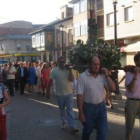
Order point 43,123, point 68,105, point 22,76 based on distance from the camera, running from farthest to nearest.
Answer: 1. point 22,76
2. point 43,123
3. point 68,105

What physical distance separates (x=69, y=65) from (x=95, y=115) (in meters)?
2.64

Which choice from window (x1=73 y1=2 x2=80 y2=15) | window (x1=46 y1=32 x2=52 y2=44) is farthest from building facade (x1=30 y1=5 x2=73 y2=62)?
window (x1=73 y1=2 x2=80 y2=15)

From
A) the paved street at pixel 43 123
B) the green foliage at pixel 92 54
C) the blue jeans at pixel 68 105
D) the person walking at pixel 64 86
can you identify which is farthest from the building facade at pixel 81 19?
the blue jeans at pixel 68 105

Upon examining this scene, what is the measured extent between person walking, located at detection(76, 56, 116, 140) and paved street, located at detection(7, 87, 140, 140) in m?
1.68

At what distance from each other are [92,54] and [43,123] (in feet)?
7.55

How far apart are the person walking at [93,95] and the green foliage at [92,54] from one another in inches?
91.7

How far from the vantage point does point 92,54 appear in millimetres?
7480

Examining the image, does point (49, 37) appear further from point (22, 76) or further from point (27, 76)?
point (22, 76)

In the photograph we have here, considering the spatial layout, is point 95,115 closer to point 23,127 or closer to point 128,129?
point 128,129

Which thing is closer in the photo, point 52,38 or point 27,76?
point 27,76

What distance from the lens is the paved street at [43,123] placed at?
6758mm

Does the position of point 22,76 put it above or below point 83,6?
below

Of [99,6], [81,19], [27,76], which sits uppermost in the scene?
[99,6]

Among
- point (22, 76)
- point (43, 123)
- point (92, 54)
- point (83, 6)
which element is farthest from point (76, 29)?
point (92, 54)
